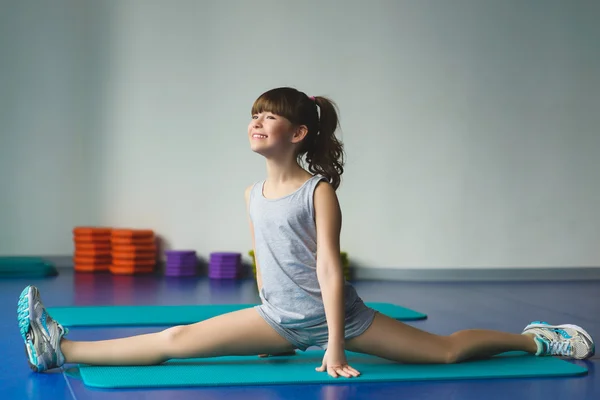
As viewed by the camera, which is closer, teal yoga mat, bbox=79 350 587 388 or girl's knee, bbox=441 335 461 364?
teal yoga mat, bbox=79 350 587 388

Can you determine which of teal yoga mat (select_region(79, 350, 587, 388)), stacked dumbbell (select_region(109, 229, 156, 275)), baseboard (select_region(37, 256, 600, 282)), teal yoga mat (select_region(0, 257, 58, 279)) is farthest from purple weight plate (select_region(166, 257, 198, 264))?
teal yoga mat (select_region(79, 350, 587, 388))

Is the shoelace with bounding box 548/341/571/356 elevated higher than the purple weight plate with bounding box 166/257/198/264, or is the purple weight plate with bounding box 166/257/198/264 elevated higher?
the shoelace with bounding box 548/341/571/356

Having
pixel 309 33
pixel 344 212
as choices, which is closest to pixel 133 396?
pixel 344 212

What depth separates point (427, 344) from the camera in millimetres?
2582

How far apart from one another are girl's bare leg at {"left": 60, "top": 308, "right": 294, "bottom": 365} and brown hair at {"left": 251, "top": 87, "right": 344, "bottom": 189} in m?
0.58

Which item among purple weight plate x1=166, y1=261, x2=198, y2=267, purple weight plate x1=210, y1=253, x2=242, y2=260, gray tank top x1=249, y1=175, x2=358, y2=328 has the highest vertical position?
gray tank top x1=249, y1=175, x2=358, y2=328

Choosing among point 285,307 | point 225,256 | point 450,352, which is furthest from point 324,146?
point 225,256

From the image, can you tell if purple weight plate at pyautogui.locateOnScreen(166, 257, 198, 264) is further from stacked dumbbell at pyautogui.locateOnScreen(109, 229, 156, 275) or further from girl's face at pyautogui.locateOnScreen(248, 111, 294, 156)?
girl's face at pyautogui.locateOnScreen(248, 111, 294, 156)

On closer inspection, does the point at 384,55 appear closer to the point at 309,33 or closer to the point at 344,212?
the point at 309,33

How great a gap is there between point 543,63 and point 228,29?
255 cm

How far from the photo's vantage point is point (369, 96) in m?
5.74

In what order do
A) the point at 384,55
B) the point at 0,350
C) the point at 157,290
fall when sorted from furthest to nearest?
the point at 384,55 → the point at 157,290 → the point at 0,350

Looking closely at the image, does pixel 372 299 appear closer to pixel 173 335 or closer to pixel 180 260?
pixel 180 260

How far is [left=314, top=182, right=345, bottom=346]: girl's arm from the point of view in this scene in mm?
2338
